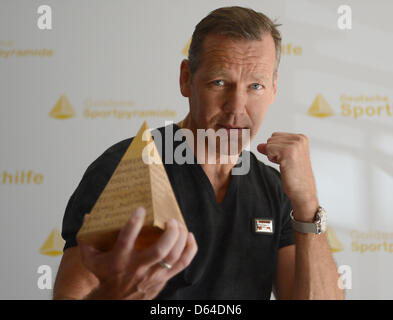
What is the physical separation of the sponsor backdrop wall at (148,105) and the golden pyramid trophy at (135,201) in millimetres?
1875

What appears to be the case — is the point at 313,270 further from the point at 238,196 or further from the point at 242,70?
the point at 242,70

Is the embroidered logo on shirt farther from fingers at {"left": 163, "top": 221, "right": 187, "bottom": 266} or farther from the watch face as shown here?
fingers at {"left": 163, "top": 221, "right": 187, "bottom": 266}

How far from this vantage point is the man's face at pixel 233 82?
3.50ft

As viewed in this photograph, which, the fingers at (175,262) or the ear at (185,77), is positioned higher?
the ear at (185,77)

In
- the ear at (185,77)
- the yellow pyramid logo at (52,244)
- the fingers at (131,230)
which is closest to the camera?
the fingers at (131,230)

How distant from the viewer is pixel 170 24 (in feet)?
8.79

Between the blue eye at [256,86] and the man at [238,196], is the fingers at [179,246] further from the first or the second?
the blue eye at [256,86]

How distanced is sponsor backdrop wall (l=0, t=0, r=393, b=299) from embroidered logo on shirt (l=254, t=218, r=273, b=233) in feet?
4.82

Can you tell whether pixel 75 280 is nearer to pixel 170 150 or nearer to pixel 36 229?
pixel 170 150

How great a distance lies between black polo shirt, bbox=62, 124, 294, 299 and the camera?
0.98 meters

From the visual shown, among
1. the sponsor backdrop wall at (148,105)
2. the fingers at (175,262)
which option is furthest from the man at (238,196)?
the sponsor backdrop wall at (148,105)

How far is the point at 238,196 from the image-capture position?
1124 mm

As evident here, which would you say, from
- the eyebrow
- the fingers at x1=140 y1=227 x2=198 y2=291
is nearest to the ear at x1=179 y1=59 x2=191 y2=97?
the eyebrow

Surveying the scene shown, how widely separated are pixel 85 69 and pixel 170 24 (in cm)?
60
